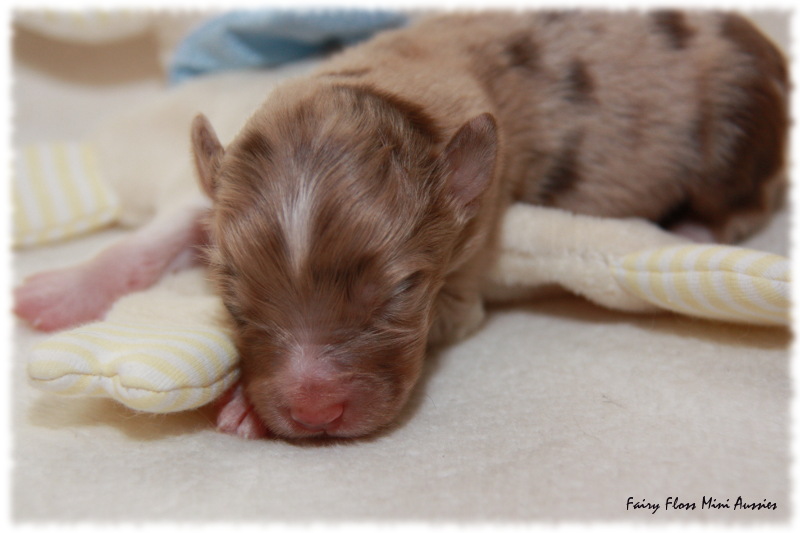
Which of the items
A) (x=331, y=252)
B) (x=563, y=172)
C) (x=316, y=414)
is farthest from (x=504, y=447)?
(x=563, y=172)

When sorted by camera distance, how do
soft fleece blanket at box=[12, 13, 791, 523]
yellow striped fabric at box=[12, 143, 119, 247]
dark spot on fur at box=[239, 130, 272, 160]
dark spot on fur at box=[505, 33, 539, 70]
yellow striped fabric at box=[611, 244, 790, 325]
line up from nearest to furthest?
soft fleece blanket at box=[12, 13, 791, 523], dark spot on fur at box=[239, 130, 272, 160], yellow striped fabric at box=[611, 244, 790, 325], dark spot on fur at box=[505, 33, 539, 70], yellow striped fabric at box=[12, 143, 119, 247]

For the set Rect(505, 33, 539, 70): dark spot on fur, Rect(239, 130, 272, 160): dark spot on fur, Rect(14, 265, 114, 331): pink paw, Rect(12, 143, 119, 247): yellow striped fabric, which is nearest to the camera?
Rect(239, 130, 272, 160): dark spot on fur

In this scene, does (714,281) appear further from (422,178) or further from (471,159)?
(422,178)

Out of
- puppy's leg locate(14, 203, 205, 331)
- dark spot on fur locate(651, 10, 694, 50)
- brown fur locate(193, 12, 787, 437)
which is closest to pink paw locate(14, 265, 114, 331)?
puppy's leg locate(14, 203, 205, 331)

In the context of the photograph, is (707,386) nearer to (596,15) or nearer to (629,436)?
(629,436)

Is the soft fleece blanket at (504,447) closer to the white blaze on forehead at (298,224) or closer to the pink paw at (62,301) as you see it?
the pink paw at (62,301)

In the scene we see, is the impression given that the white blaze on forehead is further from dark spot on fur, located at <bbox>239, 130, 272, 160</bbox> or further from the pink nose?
the pink nose
